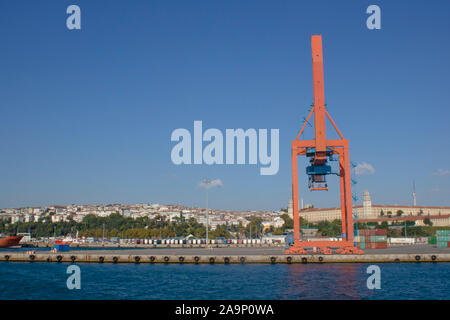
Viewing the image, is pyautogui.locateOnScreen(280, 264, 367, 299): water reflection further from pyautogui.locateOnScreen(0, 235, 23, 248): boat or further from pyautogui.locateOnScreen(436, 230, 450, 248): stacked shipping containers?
pyautogui.locateOnScreen(0, 235, 23, 248): boat

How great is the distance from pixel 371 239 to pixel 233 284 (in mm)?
53054

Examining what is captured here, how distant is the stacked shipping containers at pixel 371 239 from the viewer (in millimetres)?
73963

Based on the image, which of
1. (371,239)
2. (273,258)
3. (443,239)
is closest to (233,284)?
(273,258)

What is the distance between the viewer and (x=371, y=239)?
77000mm

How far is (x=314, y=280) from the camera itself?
3275 cm

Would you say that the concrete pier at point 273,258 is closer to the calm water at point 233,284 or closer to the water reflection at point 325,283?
the calm water at point 233,284

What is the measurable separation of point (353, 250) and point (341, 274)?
1431 cm

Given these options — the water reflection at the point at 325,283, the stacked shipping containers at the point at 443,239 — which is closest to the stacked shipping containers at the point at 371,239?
the stacked shipping containers at the point at 443,239

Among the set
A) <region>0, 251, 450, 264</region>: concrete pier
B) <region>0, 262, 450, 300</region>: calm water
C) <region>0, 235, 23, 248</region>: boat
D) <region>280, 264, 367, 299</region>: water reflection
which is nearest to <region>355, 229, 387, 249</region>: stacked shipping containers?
<region>0, 251, 450, 264</region>: concrete pier

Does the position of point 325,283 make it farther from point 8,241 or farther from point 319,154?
point 8,241
